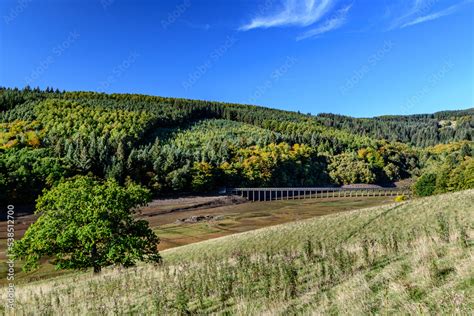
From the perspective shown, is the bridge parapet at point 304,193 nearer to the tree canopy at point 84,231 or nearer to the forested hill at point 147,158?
the forested hill at point 147,158

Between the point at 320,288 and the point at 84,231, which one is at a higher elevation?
the point at 84,231

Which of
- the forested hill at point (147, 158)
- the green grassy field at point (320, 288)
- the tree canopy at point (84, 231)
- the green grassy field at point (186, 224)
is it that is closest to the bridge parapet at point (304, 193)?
the forested hill at point (147, 158)

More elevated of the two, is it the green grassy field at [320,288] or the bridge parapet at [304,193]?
the green grassy field at [320,288]

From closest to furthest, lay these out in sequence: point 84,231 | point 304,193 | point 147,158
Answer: point 84,231
point 147,158
point 304,193

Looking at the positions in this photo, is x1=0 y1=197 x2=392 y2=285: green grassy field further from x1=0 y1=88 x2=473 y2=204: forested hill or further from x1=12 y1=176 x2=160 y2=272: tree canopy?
x1=0 y1=88 x2=473 y2=204: forested hill

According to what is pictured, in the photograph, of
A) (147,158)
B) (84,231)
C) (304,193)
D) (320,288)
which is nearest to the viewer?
(320,288)

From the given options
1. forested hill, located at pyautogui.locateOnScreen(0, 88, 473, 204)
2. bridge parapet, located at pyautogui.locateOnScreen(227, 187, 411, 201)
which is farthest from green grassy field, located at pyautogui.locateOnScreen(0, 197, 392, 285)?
bridge parapet, located at pyautogui.locateOnScreen(227, 187, 411, 201)

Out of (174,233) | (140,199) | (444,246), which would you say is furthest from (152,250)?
(174,233)

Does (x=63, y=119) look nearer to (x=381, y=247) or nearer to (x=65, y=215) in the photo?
(x=65, y=215)

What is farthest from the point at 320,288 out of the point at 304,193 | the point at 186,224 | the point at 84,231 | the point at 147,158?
the point at 304,193

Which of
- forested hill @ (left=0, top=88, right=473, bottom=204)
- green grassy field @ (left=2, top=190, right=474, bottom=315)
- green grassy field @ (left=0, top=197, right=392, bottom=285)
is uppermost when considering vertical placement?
forested hill @ (left=0, top=88, right=473, bottom=204)

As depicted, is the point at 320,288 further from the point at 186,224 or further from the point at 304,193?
the point at 304,193

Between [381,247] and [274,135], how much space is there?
174210 millimetres

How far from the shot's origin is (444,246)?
13.1 metres
